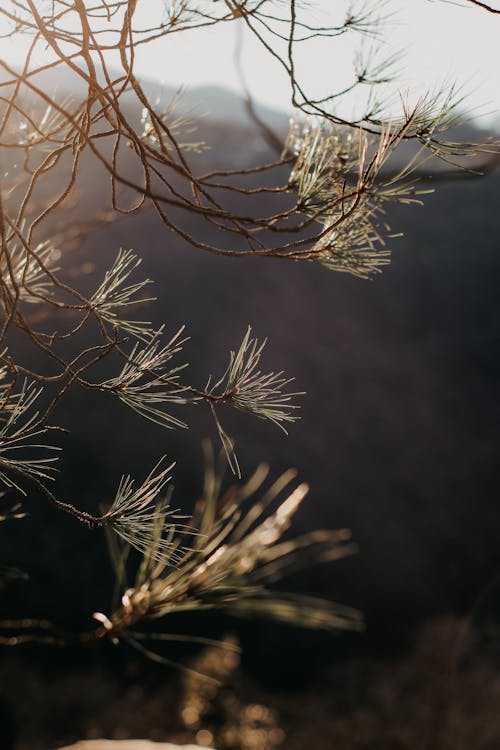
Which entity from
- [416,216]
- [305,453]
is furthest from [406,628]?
[416,216]

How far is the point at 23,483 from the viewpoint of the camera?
12.6ft

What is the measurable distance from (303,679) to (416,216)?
18.0ft

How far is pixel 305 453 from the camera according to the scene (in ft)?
18.6

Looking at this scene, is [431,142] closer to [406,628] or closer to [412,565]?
[406,628]

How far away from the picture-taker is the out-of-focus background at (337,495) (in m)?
3.47

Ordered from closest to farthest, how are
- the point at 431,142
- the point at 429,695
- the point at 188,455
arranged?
the point at 431,142, the point at 429,695, the point at 188,455

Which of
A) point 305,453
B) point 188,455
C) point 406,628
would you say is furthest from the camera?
Answer: point 305,453

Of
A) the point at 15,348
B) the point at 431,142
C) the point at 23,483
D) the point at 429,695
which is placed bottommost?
the point at 429,695

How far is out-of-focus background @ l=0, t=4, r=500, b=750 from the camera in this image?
347 cm

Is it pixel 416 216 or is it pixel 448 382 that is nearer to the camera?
pixel 448 382

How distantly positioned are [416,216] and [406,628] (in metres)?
4.94

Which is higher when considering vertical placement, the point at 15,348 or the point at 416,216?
the point at 416,216

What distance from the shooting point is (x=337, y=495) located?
5.39 meters

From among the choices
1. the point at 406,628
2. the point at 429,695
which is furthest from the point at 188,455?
the point at 429,695
